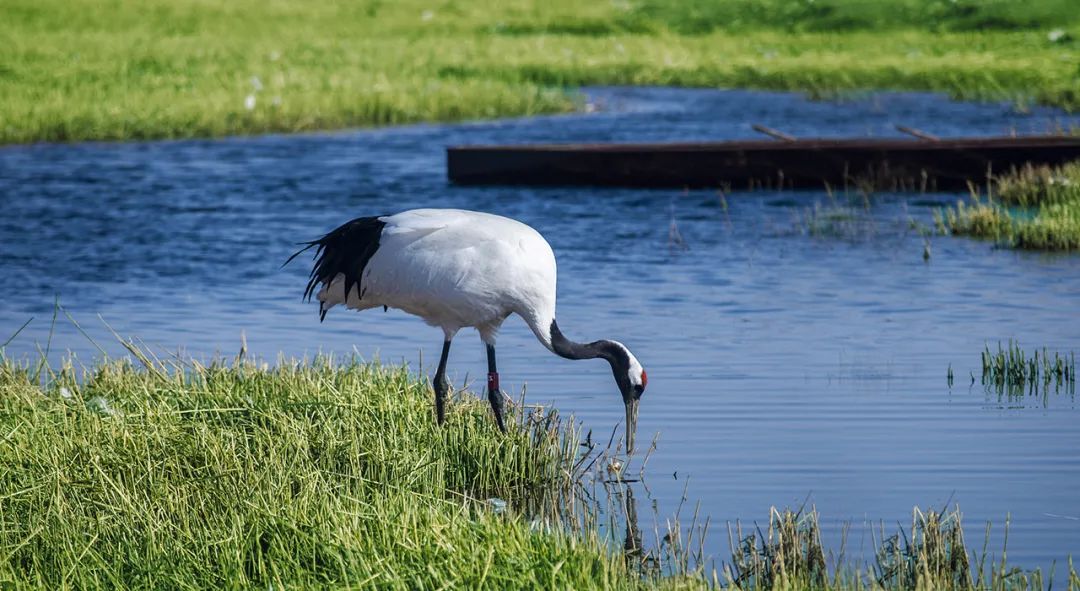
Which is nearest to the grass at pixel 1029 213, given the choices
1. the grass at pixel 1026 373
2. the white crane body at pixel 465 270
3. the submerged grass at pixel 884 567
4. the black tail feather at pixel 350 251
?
the grass at pixel 1026 373

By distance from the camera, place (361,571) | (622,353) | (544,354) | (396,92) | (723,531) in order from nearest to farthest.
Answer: (361,571) < (723,531) < (622,353) < (544,354) < (396,92)

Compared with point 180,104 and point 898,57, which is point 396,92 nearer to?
point 180,104

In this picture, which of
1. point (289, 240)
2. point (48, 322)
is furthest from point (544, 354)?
point (289, 240)

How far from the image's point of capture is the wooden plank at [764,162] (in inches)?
771

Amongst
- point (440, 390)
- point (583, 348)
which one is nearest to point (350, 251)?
point (440, 390)

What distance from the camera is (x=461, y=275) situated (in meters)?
8.77

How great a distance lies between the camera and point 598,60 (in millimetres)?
39281

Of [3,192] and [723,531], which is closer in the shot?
[723,531]

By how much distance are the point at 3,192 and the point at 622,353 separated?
564 inches

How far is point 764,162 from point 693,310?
7636 millimetres

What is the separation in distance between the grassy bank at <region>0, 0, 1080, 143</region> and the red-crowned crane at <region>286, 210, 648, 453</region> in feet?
58.6

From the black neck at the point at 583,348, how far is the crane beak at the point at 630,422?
0.30m

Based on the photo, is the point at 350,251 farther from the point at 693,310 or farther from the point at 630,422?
the point at 693,310

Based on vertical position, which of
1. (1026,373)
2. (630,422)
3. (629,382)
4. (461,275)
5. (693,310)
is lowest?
(693,310)
